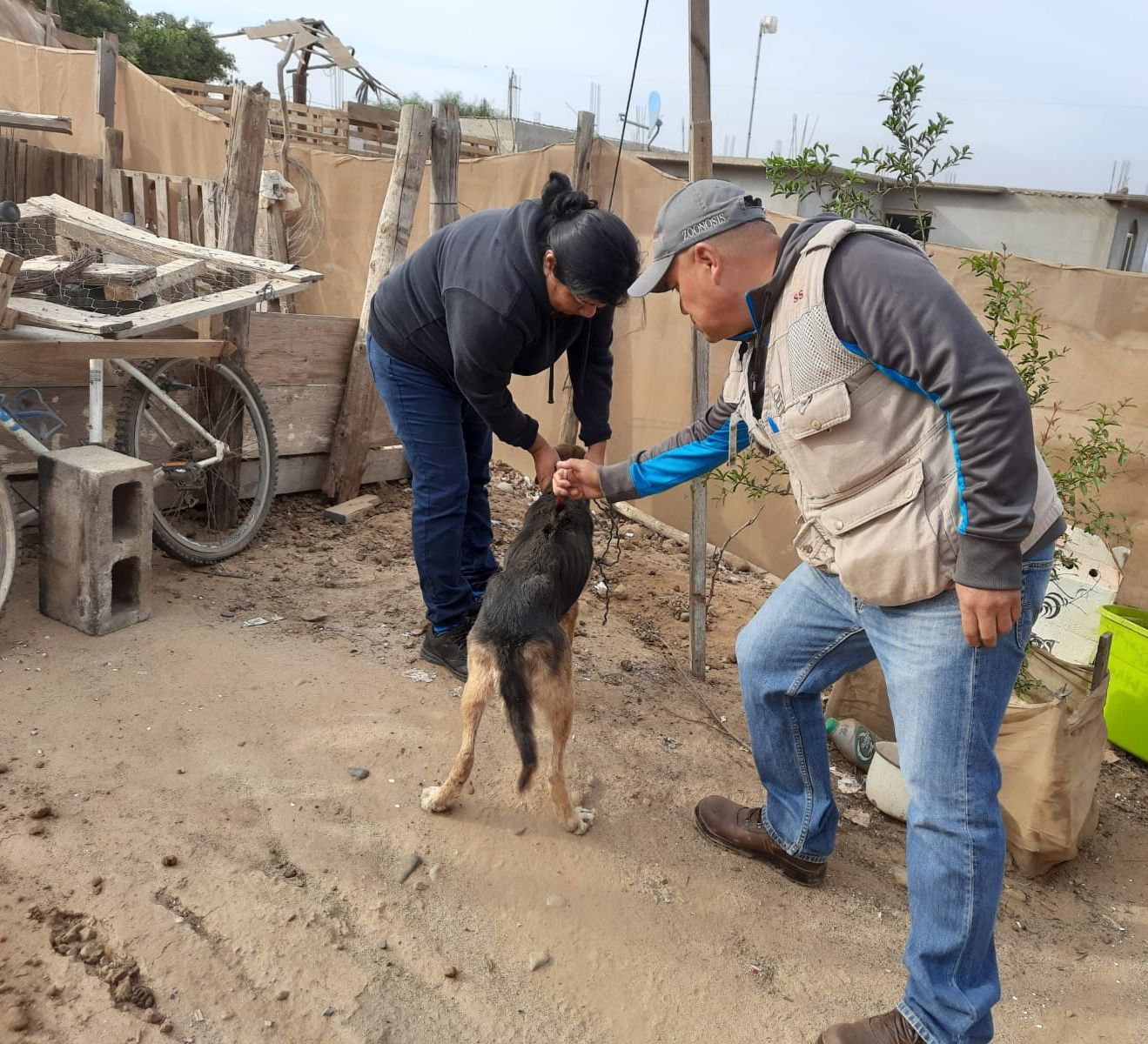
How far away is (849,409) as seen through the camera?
1894 millimetres

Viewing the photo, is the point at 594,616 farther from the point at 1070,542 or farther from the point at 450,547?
the point at 1070,542

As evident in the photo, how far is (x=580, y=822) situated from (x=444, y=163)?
175 inches

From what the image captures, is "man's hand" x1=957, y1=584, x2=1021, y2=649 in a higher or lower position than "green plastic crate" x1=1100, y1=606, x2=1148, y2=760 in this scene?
higher

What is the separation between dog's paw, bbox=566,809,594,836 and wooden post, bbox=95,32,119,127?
464 inches

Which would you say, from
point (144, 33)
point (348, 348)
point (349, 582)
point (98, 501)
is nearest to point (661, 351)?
point (348, 348)

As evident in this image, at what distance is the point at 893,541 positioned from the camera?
6.32ft

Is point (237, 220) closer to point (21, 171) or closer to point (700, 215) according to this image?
point (700, 215)

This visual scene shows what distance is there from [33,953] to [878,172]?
12.5 feet

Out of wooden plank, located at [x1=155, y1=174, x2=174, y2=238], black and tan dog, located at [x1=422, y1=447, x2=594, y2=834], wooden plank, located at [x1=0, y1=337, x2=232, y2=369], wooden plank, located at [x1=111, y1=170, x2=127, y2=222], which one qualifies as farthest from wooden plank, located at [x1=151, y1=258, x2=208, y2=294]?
wooden plank, located at [x1=111, y1=170, x2=127, y2=222]

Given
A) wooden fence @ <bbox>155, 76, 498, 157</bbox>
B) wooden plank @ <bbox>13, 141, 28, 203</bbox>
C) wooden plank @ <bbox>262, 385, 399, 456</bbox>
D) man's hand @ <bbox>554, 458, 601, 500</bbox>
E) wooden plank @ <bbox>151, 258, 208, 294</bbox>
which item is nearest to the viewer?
man's hand @ <bbox>554, 458, 601, 500</bbox>

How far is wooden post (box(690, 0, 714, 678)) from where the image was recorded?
3576 mm

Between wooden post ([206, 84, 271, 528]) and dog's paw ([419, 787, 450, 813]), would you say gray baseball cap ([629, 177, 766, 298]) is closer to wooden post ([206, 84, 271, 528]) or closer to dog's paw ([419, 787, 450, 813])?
dog's paw ([419, 787, 450, 813])

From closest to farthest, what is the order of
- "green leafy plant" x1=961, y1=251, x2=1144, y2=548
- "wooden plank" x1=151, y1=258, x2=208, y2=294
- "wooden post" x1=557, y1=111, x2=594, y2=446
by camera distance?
"green leafy plant" x1=961, y1=251, x2=1144, y2=548 → "wooden plank" x1=151, y1=258, x2=208, y2=294 → "wooden post" x1=557, y1=111, x2=594, y2=446

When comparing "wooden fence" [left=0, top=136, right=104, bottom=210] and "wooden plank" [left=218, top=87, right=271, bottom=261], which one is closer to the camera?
"wooden plank" [left=218, top=87, right=271, bottom=261]
